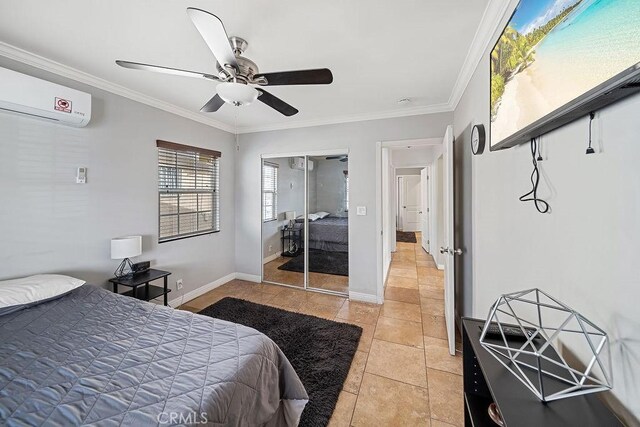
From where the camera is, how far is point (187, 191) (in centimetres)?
343

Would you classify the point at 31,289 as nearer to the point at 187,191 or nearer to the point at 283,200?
the point at 187,191

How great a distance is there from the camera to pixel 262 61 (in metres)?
2.08

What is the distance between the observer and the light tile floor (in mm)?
1677

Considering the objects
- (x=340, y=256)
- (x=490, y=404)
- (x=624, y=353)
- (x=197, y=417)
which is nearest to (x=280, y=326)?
(x=340, y=256)

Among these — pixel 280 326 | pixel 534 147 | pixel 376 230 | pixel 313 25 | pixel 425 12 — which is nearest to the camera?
pixel 534 147

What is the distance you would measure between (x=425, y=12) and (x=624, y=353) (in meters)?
1.82

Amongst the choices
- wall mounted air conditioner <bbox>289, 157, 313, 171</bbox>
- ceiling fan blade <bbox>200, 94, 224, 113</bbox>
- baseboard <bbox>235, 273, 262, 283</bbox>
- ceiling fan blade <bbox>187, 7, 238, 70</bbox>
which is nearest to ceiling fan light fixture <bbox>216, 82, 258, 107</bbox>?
ceiling fan blade <bbox>187, 7, 238, 70</bbox>

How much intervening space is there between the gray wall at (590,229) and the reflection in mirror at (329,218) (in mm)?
2401

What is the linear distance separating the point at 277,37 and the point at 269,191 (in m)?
2.59

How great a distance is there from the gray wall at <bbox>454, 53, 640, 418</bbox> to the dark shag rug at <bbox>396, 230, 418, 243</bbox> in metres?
6.39

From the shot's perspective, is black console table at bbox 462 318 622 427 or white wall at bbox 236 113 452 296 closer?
black console table at bbox 462 318 622 427

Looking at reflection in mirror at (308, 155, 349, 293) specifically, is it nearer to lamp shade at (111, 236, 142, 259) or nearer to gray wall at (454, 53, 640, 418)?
lamp shade at (111, 236, 142, 259)

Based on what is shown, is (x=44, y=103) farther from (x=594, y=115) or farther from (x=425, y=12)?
(x=594, y=115)

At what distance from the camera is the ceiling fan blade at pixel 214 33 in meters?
1.15
